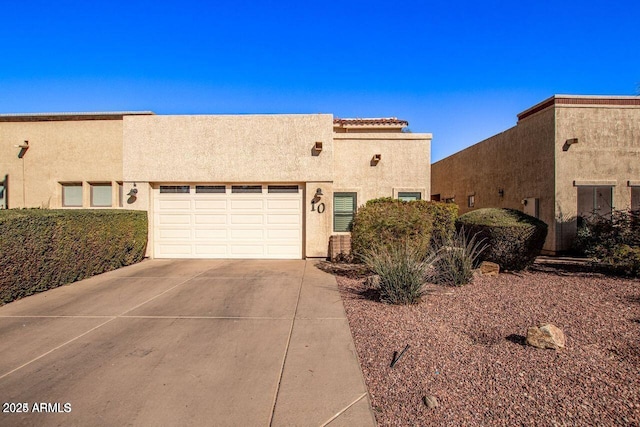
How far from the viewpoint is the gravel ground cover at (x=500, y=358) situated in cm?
285

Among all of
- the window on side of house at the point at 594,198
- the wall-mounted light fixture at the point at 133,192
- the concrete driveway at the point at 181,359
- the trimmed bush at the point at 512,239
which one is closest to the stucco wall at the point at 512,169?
the window on side of house at the point at 594,198

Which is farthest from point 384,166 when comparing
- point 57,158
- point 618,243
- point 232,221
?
point 57,158

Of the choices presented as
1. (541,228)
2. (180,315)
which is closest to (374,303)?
(180,315)

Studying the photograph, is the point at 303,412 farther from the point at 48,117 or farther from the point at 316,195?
the point at 48,117

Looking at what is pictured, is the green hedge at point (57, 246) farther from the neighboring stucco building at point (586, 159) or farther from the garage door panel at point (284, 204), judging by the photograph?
the neighboring stucco building at point (586, 159)

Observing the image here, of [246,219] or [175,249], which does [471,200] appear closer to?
[246,219]

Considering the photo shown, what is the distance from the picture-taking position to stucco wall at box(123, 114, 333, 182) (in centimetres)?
1090

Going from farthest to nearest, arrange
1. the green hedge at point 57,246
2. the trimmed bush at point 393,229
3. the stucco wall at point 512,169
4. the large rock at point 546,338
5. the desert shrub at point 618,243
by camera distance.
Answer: the stucco wall at point 512,169 → the trimmed bush at point 393,229 → the desert shrub at point 618,243 → the green hedge at point 57,246 → the large rock at point 546,338

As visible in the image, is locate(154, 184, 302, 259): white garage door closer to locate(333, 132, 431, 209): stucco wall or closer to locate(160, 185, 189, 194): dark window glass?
locate(160, 185, 189, 194): dark window glass

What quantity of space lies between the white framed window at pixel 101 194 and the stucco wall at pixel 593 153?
14899mm

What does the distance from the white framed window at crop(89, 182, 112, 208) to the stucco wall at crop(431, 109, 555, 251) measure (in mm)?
14744

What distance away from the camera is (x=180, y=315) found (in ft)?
18.1

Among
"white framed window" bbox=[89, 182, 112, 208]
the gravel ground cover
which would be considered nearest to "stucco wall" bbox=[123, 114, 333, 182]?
"white framed window" bbox=[89, 182, 112, 208]

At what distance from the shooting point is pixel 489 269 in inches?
318
